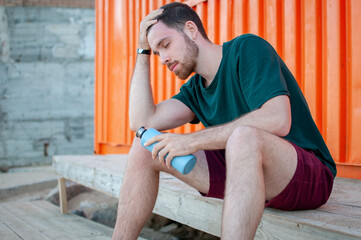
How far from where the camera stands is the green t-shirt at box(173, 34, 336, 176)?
1.49 meters

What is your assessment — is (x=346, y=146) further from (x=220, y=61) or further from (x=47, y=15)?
(x=47, y=15)

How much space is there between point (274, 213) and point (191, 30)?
0.95 meters

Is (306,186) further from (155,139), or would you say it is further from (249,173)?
(155,139)

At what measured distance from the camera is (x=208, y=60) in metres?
1.86

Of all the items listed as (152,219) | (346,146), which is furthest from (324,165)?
(152,219)

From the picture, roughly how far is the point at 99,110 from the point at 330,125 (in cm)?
351

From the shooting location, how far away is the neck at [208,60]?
1.85 m

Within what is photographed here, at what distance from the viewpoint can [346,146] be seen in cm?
246

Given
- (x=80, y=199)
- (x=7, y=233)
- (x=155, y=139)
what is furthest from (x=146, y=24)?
(x=80, y=199)

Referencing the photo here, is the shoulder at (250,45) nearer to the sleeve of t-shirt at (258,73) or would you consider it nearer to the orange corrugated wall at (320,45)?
the sleeve of t-shirt at (258,73)

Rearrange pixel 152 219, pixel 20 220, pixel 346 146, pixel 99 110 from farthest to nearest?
pixel 99 110, pixel 152 219, pixel 20 220, pixel 346 146

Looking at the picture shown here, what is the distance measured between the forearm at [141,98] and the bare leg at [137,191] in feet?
1.03

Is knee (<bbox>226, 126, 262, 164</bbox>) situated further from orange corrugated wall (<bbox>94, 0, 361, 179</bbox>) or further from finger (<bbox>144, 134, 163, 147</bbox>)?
orange corrugated wall (<bbox>94, 0, 361, 179</bbox>)

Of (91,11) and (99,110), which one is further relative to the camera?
(91,11)
